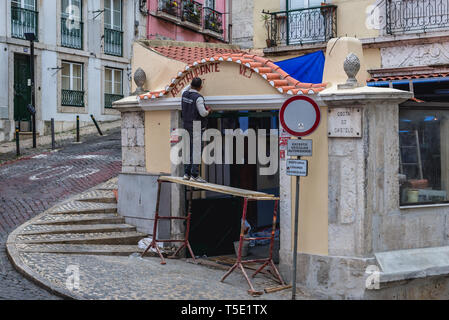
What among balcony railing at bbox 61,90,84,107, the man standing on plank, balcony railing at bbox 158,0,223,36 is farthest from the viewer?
balcony railing at bbox 158,0,223,36

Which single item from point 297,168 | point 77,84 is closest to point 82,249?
point 297,168

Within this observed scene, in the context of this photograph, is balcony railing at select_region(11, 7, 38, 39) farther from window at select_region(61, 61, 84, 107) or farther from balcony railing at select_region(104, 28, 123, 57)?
balcony railing at select_region(104, 28, 123, 57)

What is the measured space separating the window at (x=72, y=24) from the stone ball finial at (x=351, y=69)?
55.7 ft

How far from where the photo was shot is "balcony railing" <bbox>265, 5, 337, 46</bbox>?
14586 mm

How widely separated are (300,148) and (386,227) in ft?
6.18

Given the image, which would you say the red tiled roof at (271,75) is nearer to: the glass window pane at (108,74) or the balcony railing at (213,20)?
the glass window pane at (108,74)

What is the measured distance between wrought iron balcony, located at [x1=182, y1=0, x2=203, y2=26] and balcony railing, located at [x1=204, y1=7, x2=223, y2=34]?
0.56 m

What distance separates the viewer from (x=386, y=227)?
8336 millimetres

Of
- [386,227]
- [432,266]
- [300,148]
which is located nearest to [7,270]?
[300,148]

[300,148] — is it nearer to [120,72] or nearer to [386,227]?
[386,227]

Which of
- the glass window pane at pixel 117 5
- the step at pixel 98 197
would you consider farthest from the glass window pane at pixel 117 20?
the step at pixel 98 197

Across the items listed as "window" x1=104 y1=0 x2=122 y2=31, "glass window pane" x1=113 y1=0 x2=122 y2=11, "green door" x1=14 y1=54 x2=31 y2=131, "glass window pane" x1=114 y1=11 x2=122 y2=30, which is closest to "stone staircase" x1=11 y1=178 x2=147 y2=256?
"green door" x1=14 y1=54 x2=31 y2=131

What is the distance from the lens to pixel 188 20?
93.1 feet

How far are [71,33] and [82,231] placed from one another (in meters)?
15.3
